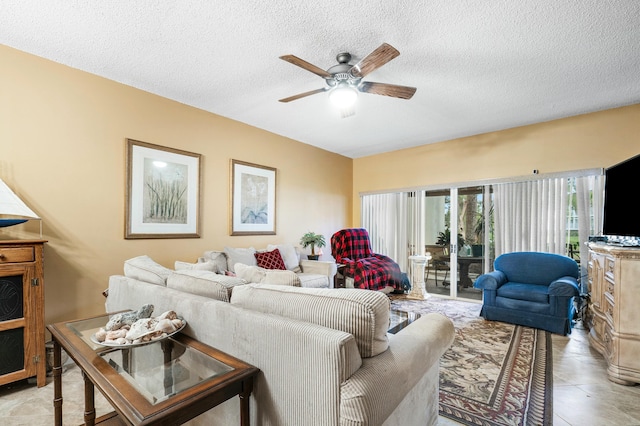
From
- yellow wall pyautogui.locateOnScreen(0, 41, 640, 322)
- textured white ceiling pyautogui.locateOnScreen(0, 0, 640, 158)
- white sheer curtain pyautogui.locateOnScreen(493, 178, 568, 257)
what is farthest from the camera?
white sheer curtain pyautogui.locateOnScreen(493, 178, 568, 257)

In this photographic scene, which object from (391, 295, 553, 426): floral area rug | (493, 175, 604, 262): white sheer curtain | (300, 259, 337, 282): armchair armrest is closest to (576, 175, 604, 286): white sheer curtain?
(493, 175, 604, 262): white sheer curtain

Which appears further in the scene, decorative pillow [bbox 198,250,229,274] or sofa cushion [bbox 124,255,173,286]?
decorative pillow [bbox 198,250,229,274]

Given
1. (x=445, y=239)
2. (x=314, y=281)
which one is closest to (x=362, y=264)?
(x=314, y=281)

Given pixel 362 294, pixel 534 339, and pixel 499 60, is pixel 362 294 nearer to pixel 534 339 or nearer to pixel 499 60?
pixel 499 60

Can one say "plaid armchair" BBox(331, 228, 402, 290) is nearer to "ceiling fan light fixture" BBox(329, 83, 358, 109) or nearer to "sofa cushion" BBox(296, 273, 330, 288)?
"sofa cushion" BBox(296, 273, 330, 288)

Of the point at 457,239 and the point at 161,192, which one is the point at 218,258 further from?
the point at 457,239

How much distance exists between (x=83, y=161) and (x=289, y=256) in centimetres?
253

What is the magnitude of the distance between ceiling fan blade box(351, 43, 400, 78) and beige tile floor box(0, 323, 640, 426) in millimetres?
2378

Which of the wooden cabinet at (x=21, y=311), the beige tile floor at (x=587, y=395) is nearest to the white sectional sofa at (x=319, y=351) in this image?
the beige tile floor at (x=587, y=395)

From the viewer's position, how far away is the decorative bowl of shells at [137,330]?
4.30 feet

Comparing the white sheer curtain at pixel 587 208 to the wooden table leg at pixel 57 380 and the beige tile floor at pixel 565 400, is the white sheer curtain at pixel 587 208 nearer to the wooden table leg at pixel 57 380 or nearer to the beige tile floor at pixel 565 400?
the beige tile floor at pixel 565 400

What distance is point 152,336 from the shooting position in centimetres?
133

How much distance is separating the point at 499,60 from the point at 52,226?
417 cm

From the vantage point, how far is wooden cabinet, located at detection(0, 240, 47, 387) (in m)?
2.10
